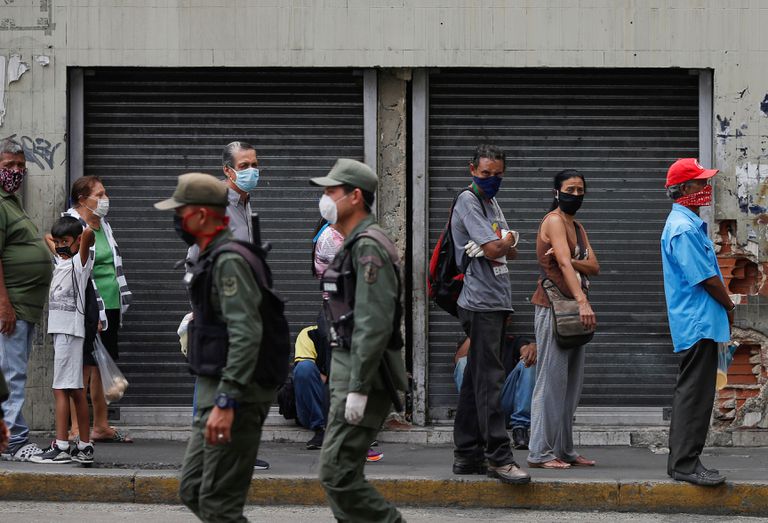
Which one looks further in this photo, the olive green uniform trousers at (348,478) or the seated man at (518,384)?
the seated man at (518,384)

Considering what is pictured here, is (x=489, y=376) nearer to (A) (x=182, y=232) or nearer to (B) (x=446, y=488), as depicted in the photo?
(B) (x=446, y=488)

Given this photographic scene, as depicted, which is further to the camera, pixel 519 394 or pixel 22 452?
pixel 519 394

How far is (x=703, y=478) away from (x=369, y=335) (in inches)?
122

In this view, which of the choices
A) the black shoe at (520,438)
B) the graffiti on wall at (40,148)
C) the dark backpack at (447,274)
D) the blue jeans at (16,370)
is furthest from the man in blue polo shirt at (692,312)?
the graffiti on wall at (40,148)

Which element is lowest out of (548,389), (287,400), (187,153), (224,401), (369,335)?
(287,400)

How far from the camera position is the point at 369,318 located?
5.93 m

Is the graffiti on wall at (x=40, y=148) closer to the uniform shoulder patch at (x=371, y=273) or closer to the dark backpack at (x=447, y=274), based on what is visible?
the dark backpack at (x=447, y=274)

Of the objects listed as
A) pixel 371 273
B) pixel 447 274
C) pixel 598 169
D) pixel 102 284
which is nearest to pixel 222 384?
pixel 371 273

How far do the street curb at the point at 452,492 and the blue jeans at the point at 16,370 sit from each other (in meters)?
0.70

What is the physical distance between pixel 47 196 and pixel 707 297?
5005 mm

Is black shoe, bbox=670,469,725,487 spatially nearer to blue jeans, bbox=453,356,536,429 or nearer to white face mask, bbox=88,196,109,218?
blue jeans, bbox=453,356,536,429

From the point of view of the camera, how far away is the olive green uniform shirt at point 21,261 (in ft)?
29.3

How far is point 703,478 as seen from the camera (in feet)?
26.4

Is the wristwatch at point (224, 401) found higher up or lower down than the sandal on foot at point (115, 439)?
higher up
